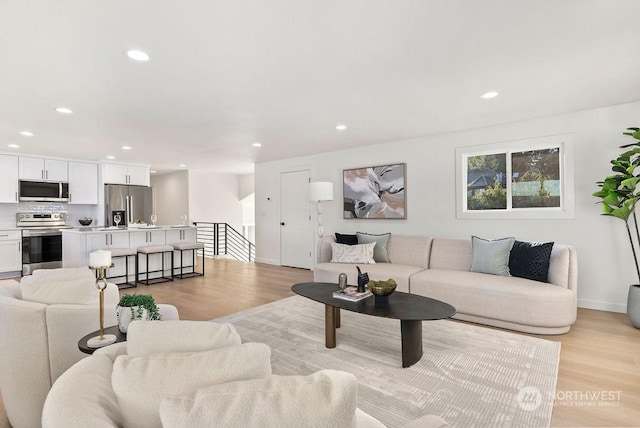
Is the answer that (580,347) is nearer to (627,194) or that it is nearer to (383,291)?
(627,194)

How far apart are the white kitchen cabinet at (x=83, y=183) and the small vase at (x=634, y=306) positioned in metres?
8.84

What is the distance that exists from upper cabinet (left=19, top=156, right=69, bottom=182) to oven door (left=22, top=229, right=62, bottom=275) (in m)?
1.04

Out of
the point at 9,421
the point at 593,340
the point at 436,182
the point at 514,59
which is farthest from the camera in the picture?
the point at 436,182

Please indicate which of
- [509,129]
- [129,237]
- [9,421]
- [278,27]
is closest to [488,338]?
[509,129]

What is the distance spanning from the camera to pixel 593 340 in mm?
2932

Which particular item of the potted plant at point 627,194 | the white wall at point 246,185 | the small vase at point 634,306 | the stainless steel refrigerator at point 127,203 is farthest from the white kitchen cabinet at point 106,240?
the small vase at point 634,306

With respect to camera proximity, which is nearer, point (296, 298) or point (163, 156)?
point (296, 298)

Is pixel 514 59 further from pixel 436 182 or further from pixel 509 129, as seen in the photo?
pixel 436 182

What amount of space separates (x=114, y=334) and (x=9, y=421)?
0.87m

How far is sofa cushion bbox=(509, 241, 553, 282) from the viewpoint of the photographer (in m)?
3.44

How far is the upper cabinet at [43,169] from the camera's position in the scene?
20.0ft

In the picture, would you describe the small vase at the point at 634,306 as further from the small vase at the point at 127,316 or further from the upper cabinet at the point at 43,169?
→ the upper cabinet at the point at 43,169

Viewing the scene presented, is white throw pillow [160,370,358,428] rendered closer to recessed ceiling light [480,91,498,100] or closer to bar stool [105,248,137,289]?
recessed ceiling light [480,91,498,100]

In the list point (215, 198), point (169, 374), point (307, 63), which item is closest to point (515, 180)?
point (307, 63)
